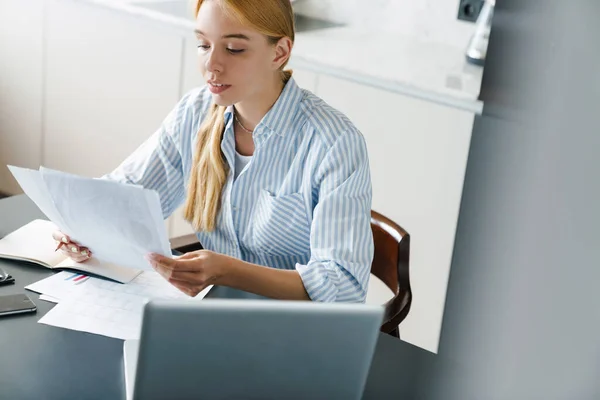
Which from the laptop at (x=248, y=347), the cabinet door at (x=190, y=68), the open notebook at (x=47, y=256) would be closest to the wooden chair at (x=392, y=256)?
the open notebook at (x=47, y=256)

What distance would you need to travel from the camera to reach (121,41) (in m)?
2.68

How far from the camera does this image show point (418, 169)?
2.25 meters

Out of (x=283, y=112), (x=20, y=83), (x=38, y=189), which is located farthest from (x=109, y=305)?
(x=20, y=83)

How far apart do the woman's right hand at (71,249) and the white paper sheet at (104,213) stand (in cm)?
2

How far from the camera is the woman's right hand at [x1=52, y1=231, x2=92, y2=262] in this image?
47.3 inches

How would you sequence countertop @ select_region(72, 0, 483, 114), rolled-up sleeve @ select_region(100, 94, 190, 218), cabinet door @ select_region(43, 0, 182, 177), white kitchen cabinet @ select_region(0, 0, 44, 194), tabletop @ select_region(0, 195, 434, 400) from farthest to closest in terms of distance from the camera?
white kitchen cabinet @ select_region(0, 0, 44, 194), cabinet door @ select_region(43, 0, 182, 177), countertop @ select_region(72, 0, 483, 114), rolled-up sleeve @ select_region(100, 94, 190, 218), tabletop @ select_region(0, 195, 434, 400)

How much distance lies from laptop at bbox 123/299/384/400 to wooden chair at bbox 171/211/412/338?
0.82 meters

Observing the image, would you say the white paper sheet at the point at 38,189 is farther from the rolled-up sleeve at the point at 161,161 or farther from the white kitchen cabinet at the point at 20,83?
the white kitchen cabinet at the point at 20,83

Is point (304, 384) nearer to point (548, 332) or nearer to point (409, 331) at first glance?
point (548, 332)

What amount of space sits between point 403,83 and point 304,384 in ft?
5.41

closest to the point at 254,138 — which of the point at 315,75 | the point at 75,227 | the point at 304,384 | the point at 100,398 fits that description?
the point at 75,227

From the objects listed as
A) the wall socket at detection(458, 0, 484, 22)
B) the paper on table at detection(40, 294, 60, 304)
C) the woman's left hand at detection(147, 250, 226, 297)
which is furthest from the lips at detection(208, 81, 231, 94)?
the wall socket at detection(458, 0, 484, 22)

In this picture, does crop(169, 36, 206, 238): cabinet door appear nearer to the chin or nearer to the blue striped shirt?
the blue striped shirt

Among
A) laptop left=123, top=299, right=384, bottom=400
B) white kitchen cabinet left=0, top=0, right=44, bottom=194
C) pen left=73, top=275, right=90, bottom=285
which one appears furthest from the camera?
white kitchen cabinet left=0, top=0, right=44, bottom=194
